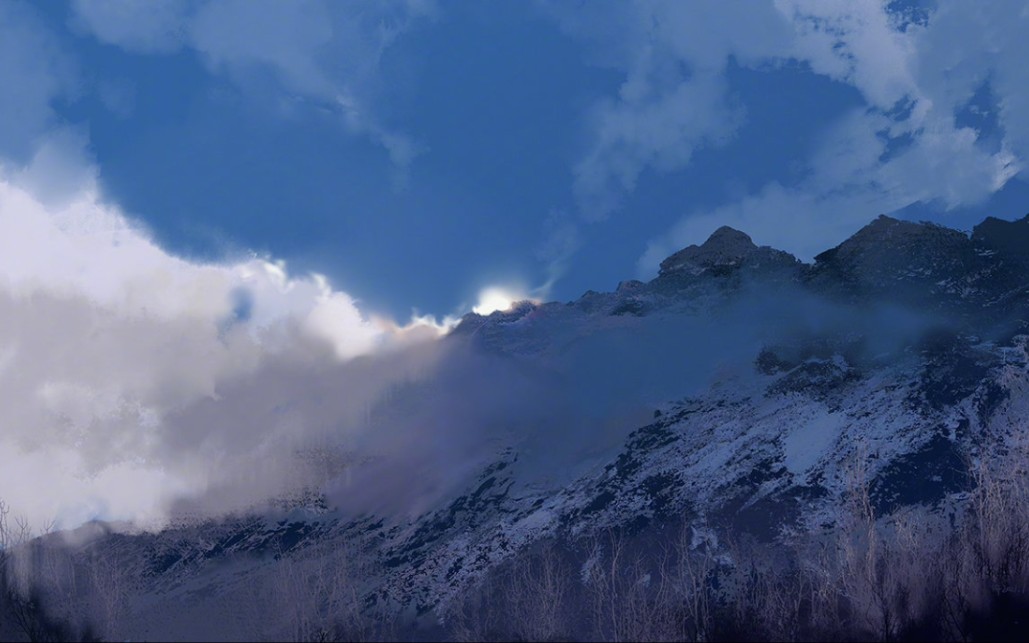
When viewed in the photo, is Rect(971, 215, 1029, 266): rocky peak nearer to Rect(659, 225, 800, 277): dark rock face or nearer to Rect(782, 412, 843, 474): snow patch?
Rect(659, 225, 800, 277): dark rock face

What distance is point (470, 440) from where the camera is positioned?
6581cm

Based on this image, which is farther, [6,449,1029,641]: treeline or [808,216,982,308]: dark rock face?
[808,216,982,308]: dark rock face

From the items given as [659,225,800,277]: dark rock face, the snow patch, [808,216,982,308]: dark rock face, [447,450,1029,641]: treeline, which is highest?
[659,225,800,277]: dark rock face

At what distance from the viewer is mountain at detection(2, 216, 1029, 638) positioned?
46219mm

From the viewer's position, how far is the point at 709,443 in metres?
55.1

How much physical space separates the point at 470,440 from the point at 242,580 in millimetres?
19805

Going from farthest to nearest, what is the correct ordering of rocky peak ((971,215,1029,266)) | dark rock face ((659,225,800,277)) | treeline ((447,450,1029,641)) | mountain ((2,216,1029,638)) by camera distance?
dark rock face ((659,225,800,277)), rocky peak ((971,215,1029,266)), mountain ((2,216,1029,638)), treeline ((447,450,1029,641))

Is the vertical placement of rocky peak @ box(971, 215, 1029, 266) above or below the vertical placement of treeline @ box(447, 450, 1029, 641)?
above

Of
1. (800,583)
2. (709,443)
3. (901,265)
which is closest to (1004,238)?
(901,265)

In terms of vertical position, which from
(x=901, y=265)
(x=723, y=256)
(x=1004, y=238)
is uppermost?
(x=723, y=256)

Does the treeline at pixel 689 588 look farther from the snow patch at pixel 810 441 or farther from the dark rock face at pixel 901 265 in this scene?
the dark rock face at pixel 901 265

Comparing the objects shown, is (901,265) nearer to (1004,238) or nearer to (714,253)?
(1004,238)

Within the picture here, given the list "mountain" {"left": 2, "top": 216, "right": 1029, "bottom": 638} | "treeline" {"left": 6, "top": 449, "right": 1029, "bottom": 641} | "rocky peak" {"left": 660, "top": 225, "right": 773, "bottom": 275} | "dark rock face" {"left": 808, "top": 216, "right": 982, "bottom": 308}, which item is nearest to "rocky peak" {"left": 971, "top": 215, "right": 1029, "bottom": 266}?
"mountain" {"left": 2, "top": 216, "right": 1029, "bottom": 638}

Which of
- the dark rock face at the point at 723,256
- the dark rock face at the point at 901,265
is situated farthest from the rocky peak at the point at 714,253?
the dark rock face at the point at 901,265
